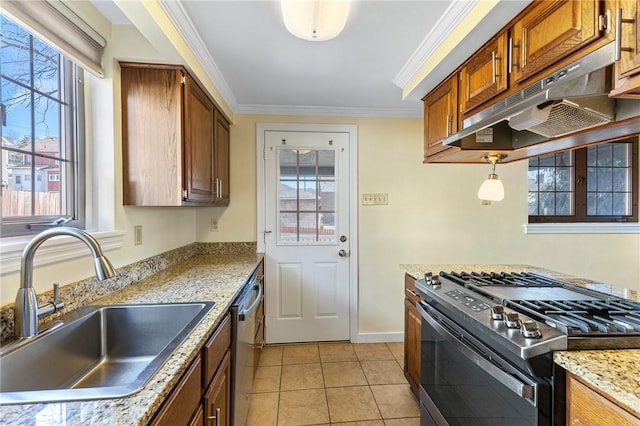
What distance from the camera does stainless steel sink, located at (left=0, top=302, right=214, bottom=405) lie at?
2.73 feet

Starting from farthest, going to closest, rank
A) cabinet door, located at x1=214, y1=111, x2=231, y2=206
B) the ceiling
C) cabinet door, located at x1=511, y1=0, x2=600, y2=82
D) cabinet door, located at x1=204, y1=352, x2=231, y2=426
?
cabinet door, located at x1=214, y1=111, x2=231, y2=206 < the ceiling < cabinet door, located at x1=204, y1=352, x2=231, y2=426 < cabinet door, located at x1=511, y1=0, x2=600, y2=82

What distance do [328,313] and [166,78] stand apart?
2.32m

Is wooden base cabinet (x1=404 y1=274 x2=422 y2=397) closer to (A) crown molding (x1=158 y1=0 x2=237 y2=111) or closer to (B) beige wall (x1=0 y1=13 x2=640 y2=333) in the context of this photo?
(B) beige wall (x1=0 y1=13 x2=640 y2=333)

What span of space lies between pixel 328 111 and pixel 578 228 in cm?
275

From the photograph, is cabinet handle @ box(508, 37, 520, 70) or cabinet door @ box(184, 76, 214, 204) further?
cabinet door @ box(184, 76, 214, 204)

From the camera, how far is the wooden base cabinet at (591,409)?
70 cm

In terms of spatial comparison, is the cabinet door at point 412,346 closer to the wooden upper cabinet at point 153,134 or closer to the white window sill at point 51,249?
the wooden upper cabinet at point 153,134

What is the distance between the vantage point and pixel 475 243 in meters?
3.00

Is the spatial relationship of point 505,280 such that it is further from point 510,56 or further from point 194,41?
point 194,41

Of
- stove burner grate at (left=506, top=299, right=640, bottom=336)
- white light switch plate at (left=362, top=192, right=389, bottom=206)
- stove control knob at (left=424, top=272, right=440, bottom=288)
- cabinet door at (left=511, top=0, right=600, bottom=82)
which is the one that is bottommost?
stove control knob at (left=424, top=272, right=440, bottom=288)

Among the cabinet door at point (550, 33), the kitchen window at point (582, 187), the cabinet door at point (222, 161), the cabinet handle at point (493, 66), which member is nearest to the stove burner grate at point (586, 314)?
the cabinet door at point (550, 33)

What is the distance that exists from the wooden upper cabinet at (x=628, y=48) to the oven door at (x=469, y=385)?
89cm

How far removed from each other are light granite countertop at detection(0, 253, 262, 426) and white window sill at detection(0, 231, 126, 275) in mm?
246

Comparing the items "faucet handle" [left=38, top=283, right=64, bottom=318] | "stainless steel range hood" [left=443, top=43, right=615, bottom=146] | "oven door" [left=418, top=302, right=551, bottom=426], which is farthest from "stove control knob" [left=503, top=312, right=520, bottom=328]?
"faucet handle" [left=38, top=283, right=64, bottom=318]
